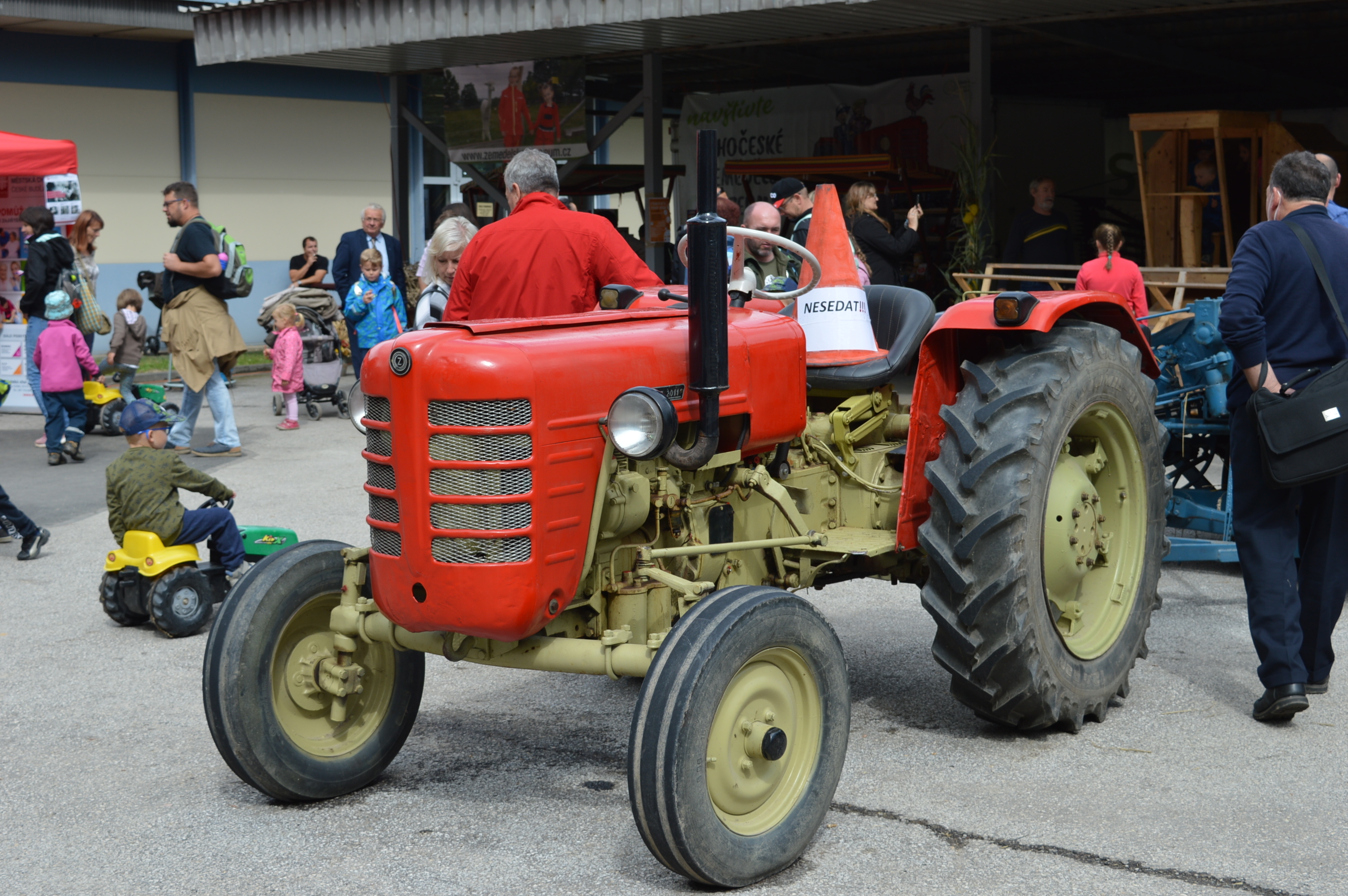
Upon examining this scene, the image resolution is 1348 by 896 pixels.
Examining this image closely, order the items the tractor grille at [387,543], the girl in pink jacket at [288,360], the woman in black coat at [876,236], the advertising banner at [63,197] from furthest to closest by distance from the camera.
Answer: the advertising banner at [63,197]
the girl in pink jacket at [288,360]
the woman in black coat at [876,236]
the tractor grille at [387,543]

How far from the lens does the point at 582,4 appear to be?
11.2 meters

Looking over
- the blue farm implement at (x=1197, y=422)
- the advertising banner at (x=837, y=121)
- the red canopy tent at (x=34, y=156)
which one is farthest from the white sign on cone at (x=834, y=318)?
the advertising banner at (x=837, y=121)

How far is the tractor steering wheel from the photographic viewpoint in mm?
3694

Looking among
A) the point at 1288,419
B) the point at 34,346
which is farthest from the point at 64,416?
the point at 1288,419

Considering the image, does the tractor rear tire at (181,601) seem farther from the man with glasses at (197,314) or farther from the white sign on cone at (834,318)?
the man with glasses at (197,314)

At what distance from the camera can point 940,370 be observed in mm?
4539

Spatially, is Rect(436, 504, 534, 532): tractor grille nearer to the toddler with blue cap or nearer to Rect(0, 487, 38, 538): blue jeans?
the toddler with blue cap

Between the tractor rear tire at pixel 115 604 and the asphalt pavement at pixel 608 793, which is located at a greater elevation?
the tractor rear tire at pixel 115 604

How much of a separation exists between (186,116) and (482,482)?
56.2ft

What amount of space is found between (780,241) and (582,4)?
8.06m

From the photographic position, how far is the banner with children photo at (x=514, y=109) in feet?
46.3

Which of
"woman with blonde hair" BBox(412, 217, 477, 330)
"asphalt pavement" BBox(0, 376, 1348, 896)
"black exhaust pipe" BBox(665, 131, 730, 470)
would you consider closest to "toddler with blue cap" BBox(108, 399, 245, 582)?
"asphalt pavement" BBox(0, 376, 1348, 896)

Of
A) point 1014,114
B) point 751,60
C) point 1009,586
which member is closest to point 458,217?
point 1009,586

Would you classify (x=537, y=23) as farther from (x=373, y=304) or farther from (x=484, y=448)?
(x=484, y=448)
